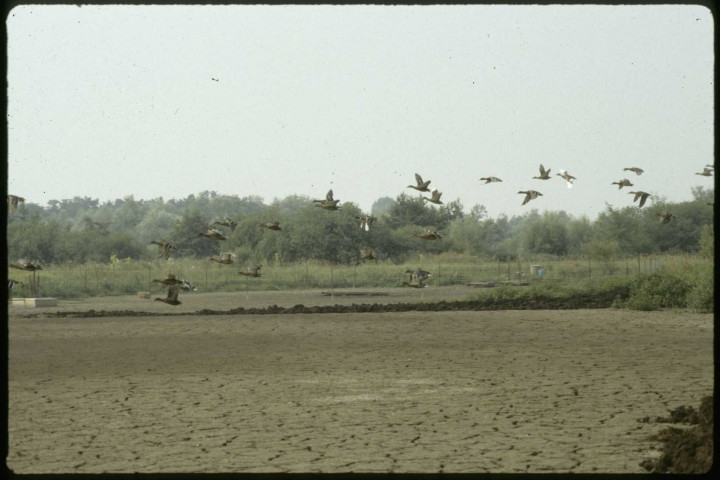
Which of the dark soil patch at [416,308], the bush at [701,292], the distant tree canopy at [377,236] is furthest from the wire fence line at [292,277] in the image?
the bush at [701,292]

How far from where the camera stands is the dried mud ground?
23.2ft

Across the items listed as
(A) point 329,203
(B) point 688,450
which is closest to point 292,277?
(A) point 329,203

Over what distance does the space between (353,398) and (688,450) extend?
4379 millimetres

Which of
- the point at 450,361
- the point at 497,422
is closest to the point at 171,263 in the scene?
the point at 450,361

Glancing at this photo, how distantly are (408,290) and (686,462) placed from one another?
30448 mm

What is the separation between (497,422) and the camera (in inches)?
328

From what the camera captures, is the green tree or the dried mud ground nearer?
the dried mud ground

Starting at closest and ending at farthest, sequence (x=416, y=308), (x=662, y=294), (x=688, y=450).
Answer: (x=688, y=450), (x=662, y=294), (x=416, y=308)

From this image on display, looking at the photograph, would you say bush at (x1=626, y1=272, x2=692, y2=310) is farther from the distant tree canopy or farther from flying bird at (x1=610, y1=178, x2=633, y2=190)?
the distant tree canopy

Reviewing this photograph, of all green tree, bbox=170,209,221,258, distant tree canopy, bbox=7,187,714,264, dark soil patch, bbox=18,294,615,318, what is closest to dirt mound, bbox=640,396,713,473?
dark soil patch, bbox=18,294,615,318

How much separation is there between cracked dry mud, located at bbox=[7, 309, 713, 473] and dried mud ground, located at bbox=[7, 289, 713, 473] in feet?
0.09

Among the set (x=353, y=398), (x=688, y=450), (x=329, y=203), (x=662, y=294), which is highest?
(x=329, y=203)

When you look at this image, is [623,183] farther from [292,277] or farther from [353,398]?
[292,277]

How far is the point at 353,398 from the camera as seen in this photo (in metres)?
9.70
